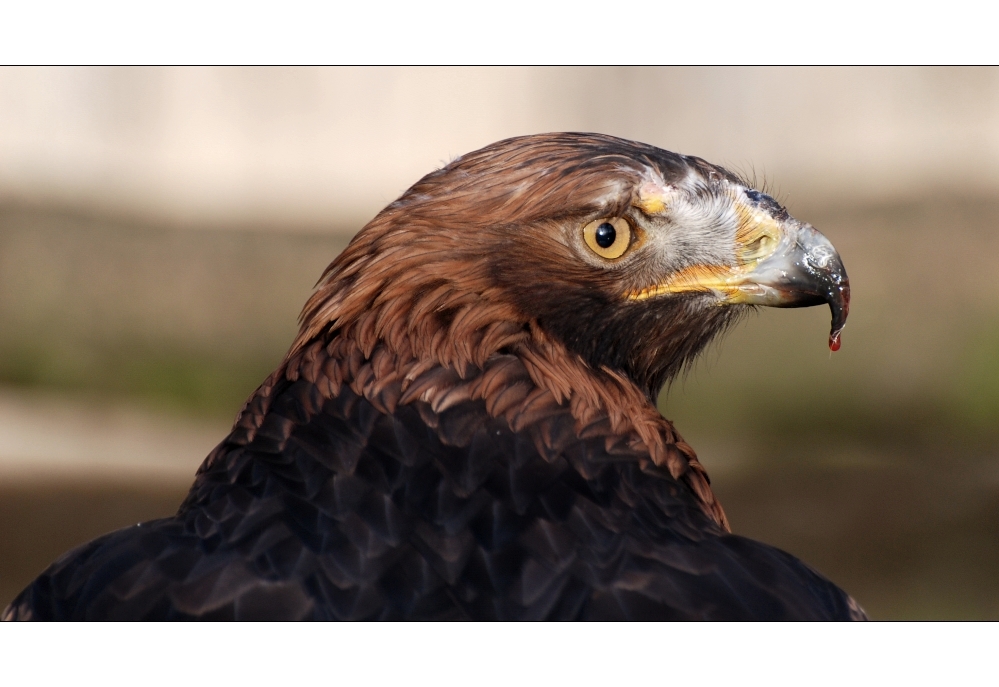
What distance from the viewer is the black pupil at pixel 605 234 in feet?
5.97

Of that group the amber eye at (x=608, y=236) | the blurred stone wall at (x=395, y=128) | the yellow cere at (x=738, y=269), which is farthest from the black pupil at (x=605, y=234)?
the blurred stone wall at (x=395, y=128)

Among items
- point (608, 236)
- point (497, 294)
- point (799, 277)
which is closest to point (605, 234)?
point (608, 236)

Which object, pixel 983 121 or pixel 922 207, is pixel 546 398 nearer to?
pixel 983 121

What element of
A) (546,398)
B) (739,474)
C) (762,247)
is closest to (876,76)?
(739,474)

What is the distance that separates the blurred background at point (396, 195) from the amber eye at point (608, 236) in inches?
82.2

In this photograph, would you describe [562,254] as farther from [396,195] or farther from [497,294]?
[396,195]

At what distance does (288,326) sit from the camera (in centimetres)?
465

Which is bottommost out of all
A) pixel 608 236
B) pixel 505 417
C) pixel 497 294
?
pixel 505 417

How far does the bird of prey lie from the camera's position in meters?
1.52

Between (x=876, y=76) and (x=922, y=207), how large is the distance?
69cm

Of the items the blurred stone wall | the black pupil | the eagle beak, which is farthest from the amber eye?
the blurred stone wall

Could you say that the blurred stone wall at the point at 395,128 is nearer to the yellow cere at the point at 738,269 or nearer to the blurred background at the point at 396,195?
the blurred background at the point at 396,195

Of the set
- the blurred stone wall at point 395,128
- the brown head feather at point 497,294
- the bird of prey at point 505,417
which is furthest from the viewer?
the blurred stone wall at point 395,128

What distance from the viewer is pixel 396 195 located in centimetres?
442
